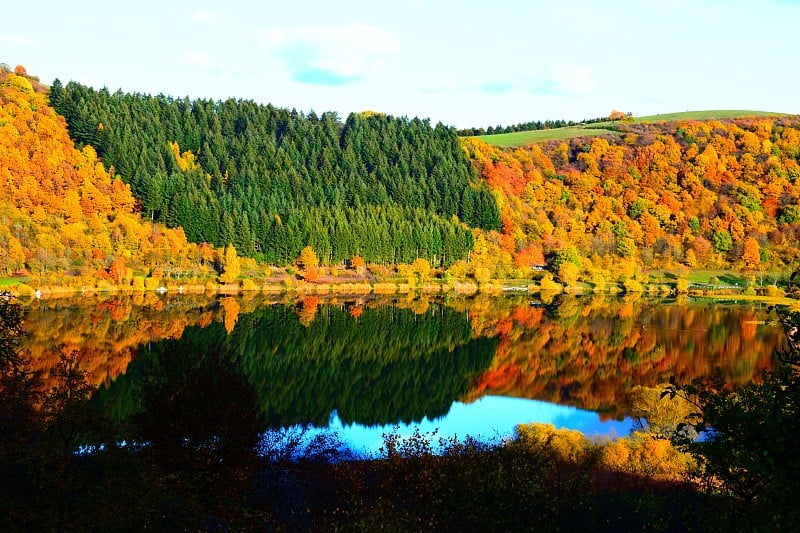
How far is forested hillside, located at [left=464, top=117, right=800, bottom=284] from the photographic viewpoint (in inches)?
5714

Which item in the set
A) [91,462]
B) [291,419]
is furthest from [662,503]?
[291,419]

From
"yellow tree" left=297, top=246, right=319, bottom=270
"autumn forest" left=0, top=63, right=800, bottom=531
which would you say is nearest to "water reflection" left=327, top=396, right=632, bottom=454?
"autumn forest" left=0, top=63, right=800, bottom=531

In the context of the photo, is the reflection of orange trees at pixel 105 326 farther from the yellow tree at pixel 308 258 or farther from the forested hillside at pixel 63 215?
the yellow tree at pixel 308 258

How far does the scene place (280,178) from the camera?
157125mm

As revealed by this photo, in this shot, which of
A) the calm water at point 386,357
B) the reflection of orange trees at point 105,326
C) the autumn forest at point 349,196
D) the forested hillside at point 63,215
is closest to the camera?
the calm water at point 386,357

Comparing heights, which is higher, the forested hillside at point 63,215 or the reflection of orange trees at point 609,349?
the forested hillside at point 63,215

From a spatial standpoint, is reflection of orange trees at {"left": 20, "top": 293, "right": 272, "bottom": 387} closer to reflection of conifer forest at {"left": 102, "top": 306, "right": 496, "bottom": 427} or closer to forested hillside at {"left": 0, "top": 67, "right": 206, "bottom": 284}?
reflection of conifer forest at {"left": 102, "top": 306, "right": 496, "bottom": 427}

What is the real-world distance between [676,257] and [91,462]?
476 ft

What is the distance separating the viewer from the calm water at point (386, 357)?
107ft

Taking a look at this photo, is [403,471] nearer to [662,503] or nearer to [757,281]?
[662,503]

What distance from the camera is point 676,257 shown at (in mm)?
147000

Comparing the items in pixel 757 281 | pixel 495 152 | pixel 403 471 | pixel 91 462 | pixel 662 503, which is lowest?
pixel 757 281

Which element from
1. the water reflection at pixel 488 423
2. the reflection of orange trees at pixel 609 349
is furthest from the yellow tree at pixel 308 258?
the water reflection at pixel 488 423

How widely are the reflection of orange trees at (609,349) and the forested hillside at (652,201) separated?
4481 centimetres
